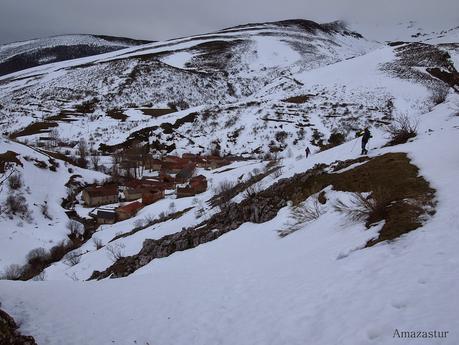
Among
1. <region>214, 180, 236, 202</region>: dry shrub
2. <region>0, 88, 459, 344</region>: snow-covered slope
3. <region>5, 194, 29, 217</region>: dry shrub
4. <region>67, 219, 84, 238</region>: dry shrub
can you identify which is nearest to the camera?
<region>0, 88, 459, 344</region>: snow-covered slope

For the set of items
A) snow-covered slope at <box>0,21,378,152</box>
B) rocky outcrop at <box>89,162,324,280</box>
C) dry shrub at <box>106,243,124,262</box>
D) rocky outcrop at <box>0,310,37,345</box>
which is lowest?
dry shrub at <box>106,243,124,262</box>

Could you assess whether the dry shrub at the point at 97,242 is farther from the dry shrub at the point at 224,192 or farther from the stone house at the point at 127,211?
the stone house at the point at 127,211

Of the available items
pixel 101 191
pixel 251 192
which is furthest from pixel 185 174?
pixel 251 192

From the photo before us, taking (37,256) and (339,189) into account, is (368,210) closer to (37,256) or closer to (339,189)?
(339,189)

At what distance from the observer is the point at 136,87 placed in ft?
357

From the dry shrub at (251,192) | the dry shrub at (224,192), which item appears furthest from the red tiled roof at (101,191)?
the dry shrub at (251,192)

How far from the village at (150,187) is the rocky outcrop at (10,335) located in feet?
114

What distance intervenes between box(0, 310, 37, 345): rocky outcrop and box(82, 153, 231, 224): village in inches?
1370

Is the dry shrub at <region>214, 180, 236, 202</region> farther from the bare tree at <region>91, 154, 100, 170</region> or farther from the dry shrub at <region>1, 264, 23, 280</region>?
the bare tree at <region>91, 154, 100, 170</region>

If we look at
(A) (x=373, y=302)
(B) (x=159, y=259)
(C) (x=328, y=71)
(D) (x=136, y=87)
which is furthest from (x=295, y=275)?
(D) (x=136, y=87)

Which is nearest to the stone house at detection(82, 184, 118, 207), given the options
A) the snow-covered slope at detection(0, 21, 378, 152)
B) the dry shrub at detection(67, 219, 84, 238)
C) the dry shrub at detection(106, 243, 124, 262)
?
the dry shrub at detection(67, 219, 84, 238)

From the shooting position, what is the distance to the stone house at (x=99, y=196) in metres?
Answer: 47.8

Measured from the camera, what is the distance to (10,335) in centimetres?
551

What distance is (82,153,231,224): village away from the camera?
43.0 metres
